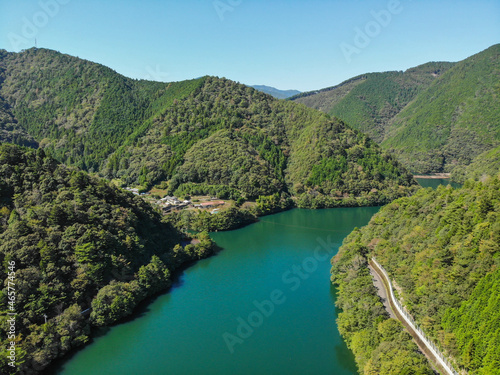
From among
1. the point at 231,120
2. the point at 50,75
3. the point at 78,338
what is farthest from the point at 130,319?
the point at 50,75

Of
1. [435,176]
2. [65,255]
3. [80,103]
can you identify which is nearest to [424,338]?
[65,255]

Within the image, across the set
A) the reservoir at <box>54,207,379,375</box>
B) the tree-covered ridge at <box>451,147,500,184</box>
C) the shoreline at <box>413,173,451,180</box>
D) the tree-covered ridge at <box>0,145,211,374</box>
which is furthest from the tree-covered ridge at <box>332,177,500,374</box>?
the shoreline at <box>413,173,451,180</box>

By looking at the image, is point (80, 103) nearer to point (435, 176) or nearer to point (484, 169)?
point (484, 169)

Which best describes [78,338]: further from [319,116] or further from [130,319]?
[319,116]

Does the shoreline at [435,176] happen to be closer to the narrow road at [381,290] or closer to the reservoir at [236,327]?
the reservoir at [236,327]

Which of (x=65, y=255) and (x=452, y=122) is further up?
(x=452, y=122)

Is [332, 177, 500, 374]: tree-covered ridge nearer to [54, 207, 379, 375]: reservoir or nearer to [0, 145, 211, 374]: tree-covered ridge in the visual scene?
[54, 207, 379, 375]: reservoir
